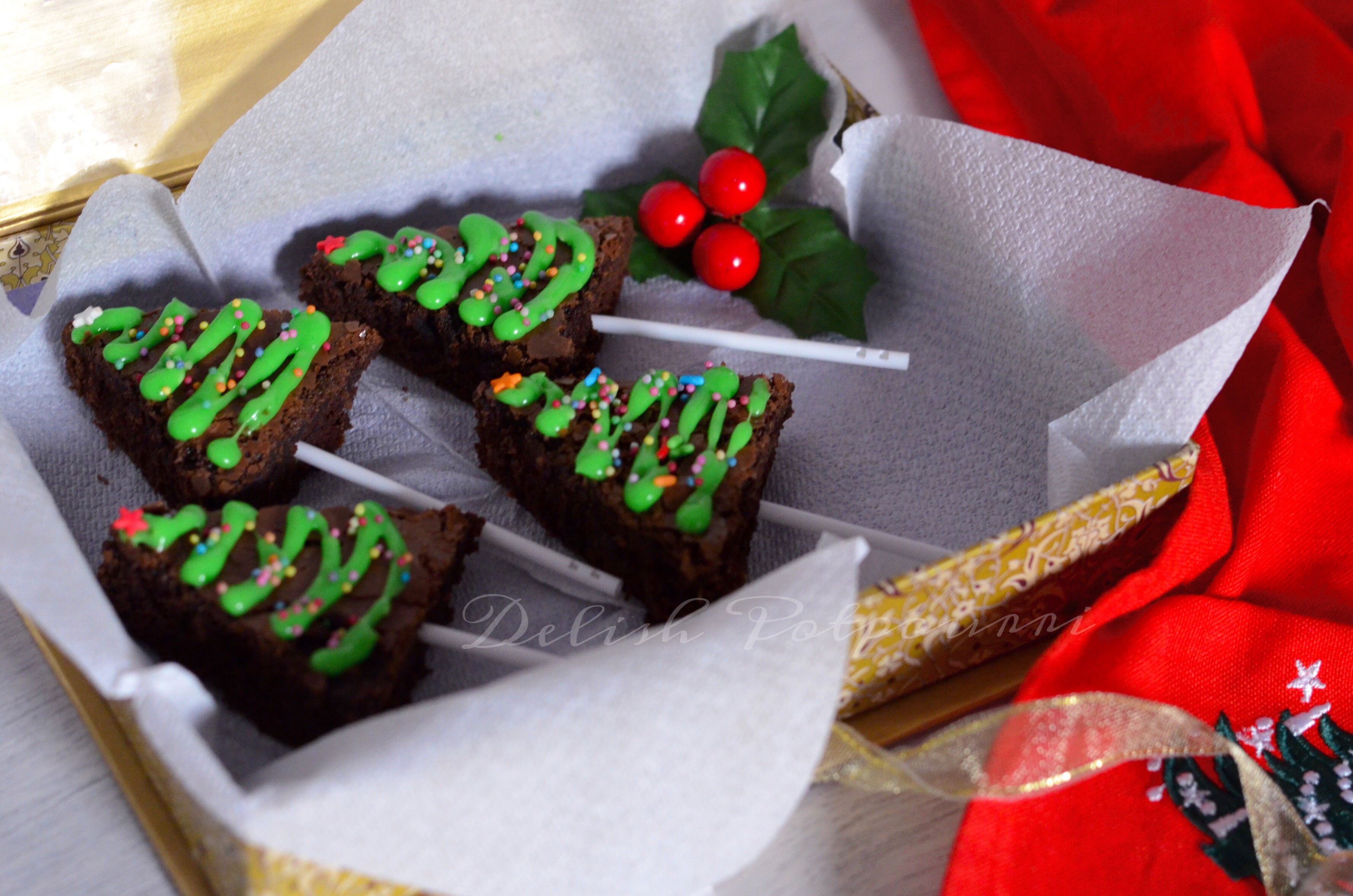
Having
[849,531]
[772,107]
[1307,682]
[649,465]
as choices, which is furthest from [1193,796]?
[772,107]

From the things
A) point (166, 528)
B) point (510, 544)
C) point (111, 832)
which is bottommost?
point (111, 832)

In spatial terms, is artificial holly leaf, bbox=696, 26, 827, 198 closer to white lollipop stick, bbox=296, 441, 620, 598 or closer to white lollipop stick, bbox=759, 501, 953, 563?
white lollipop stick, bbox=759, 501, 953, 563

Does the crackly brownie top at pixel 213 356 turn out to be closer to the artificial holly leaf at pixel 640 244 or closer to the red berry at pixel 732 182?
the artificial holly leaf at pixel 640 244

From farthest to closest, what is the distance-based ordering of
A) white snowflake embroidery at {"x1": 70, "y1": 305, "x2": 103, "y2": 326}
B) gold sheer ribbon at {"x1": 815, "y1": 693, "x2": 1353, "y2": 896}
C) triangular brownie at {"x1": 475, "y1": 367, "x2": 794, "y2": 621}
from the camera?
1. white snowflake embroidery at {"x1": 70, "y1": 305, "x2": 103, "y2": 326}
2. triangular brownie at {"x1": 475, "y1": 367, "x2": 794, "y2": 621}
3. gold sheer ribbon at {"x1": 815, "y1": 693, "x2": 1353, "y2": 896}

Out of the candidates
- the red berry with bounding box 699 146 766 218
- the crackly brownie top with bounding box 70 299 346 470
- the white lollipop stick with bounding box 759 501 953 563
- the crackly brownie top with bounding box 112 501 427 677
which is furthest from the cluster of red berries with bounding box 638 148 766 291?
the crackly brownie top with bounding box 112 501 427 677

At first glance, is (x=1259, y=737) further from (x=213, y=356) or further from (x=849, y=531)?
(x=213, y=356)

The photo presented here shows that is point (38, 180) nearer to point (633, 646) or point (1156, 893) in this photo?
point (633, 646)

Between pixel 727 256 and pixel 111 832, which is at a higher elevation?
pixel 727 256
